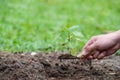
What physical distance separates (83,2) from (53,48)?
15.0 feet

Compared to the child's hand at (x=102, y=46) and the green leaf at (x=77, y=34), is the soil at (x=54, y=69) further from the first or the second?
the green leaf at (x=77, y=34)

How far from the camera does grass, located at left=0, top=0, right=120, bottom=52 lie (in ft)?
19.1

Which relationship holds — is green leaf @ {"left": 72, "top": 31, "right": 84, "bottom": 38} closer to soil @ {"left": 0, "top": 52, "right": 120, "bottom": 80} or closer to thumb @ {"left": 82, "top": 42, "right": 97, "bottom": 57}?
thumb @ {"left": 82, "top": 42, "right": 97, "bottom": 57}

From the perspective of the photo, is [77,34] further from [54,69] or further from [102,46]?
[54,69]

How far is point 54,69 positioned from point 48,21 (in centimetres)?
388

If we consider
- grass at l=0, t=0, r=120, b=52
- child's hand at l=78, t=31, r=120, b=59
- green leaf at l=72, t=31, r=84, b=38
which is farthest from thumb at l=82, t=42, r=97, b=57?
grass at l=0, t=0, r=120, b=52

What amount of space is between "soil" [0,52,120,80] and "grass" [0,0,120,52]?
224 millimetres

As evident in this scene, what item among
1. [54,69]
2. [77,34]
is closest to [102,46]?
[77,34]

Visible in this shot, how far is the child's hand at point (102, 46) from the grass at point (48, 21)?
1.15 feet

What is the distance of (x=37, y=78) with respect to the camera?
3.74 m

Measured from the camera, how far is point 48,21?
794 cm

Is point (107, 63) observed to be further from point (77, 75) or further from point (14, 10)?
point (14, 10)

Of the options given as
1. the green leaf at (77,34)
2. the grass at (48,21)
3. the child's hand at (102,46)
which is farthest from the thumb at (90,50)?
the grass at (48,21)

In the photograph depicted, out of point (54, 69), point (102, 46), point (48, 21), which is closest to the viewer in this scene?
point (102, 46)
